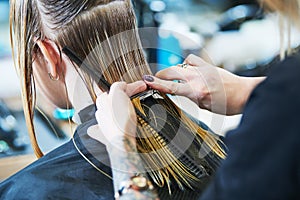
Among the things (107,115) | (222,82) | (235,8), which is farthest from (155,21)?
(107,115)

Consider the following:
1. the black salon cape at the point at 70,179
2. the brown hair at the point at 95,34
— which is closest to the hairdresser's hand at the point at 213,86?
the brown hair at the point at 95,34

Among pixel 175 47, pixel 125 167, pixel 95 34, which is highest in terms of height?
pixel 95 34

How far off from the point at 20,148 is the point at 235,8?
3.73 ft

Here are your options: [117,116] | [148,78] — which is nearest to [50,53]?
[148,78]

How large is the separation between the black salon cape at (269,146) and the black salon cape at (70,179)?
417 millimetres

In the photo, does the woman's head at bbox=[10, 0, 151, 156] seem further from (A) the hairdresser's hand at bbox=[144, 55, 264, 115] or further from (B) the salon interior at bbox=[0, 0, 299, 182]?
(B) the salon interior at bbox=[0, 0, 299, 182]

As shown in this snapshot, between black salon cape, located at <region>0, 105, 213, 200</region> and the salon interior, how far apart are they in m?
0.53

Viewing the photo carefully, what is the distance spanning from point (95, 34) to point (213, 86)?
362 millimetres

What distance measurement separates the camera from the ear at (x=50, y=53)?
1.13 metres

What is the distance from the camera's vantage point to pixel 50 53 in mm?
1136

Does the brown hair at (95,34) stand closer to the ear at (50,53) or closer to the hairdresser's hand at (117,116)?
the ear at (50,53)

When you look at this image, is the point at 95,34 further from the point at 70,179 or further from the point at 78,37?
the point at 70,179

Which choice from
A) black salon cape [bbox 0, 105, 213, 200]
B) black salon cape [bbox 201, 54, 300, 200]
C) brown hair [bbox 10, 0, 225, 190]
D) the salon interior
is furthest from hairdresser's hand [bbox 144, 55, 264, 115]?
black salon cape [bbox 201, 54, 300, 200]

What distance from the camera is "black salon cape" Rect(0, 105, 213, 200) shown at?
1.00 metres
